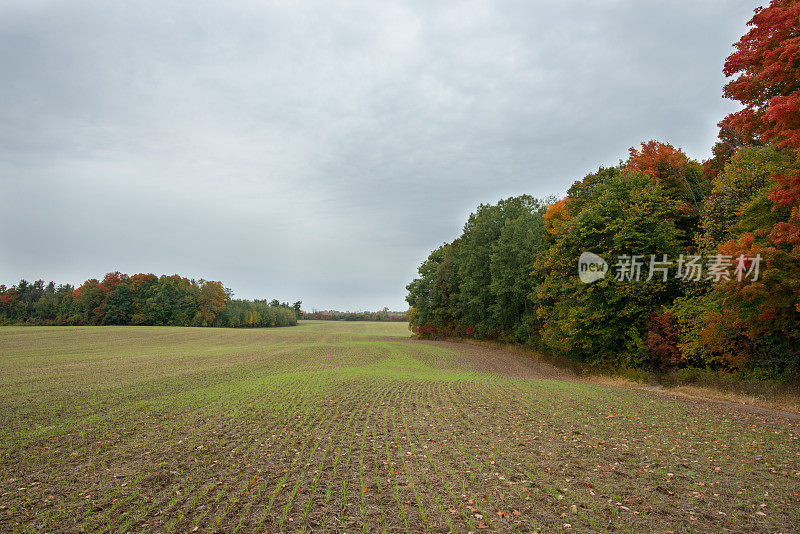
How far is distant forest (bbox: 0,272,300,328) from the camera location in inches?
3504

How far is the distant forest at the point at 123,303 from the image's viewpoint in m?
89.0

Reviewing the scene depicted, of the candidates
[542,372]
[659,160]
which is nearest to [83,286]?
[542,372]

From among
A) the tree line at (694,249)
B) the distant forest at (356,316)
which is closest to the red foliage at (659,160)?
the tree line at (694,249)

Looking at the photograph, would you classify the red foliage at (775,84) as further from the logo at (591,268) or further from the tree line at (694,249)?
the logo at (591,268)

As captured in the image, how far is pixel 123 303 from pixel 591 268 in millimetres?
100580

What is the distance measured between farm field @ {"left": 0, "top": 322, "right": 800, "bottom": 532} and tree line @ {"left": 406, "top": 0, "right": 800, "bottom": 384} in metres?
5.71

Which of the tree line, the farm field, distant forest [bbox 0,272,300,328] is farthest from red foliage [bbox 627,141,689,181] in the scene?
distant forest [bbox 0,272,300,328]

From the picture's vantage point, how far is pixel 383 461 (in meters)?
8.64

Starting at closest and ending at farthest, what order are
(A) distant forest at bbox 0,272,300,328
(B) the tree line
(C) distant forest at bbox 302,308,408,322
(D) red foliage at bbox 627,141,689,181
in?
(B) the tree line, (D) red foliage at bbox 627,141,689,181, (A) distant forest at bbox 0,272,300,328, (C) distant forest at bbox 302,308,408,322

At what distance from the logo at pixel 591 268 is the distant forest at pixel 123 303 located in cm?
9185

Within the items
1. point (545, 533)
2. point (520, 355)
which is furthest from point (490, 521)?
point (520, 355)

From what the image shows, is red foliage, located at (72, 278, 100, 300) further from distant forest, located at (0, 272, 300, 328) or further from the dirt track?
the dirt track

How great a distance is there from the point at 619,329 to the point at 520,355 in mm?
16260

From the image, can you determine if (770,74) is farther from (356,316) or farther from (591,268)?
(356,316)
